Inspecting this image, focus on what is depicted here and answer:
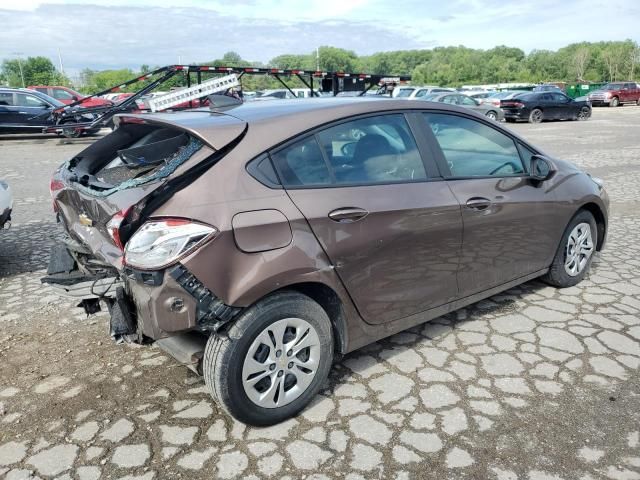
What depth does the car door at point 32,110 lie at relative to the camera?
17.4 m

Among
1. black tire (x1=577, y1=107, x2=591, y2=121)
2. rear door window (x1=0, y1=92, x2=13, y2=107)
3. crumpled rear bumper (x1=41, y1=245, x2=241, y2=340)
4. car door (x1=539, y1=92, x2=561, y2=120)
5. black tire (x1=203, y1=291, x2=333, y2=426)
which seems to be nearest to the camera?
crumpled rear bumper (x1=41, y1=245, x2=241, y2=340)

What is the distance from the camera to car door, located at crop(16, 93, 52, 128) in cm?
1739

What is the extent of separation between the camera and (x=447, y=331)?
375 cm

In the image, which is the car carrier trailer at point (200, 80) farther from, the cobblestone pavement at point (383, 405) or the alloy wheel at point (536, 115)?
the alloy wheel at point (536, 115)

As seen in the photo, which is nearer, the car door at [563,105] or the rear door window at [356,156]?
the rear door window at [356,156]

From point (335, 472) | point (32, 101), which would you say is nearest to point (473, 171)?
point (335, 472)

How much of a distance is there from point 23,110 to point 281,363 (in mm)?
18296

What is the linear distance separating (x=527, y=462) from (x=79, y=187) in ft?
9.08

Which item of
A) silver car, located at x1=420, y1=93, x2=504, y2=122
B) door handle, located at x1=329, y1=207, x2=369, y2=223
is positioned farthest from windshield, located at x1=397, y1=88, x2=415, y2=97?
door handle, located at x1=329, y1=207, x2=369, y2=223

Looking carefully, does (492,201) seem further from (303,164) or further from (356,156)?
(303,164)

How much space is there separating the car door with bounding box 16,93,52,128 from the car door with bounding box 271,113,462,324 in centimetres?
1734

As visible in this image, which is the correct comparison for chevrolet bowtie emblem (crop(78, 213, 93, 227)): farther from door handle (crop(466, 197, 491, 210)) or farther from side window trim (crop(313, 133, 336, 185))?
door handle (crop(466, 197, 491, 210))

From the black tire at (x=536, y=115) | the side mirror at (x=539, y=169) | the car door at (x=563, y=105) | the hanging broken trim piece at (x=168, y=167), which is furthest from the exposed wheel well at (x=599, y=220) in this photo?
the car door at (x=563, y=105)

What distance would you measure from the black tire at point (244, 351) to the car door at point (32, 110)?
17.6 meters
